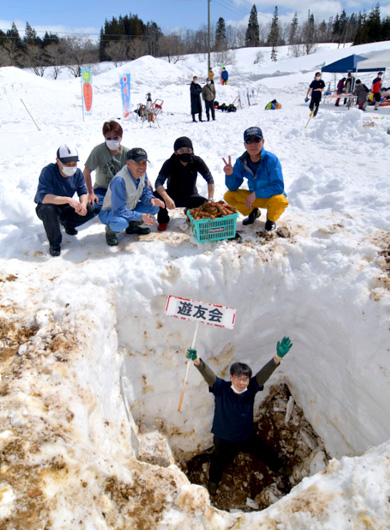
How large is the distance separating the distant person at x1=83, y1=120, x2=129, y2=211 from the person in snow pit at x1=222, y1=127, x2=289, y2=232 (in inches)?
55.3

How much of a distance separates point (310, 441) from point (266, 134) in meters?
7.77

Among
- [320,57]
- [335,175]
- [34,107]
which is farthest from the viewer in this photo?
[320,57]

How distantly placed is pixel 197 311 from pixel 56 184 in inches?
85.6

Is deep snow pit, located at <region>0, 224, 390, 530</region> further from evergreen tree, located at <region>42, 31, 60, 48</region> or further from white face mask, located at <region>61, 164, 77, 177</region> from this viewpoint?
evergreen tree, located at <region>42, 31, 60, 48</region>

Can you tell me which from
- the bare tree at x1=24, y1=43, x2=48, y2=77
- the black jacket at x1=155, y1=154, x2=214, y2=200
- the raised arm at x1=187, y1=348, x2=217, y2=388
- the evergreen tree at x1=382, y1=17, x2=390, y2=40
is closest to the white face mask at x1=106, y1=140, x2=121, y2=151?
the black jacket at x1=155, y1=154, x2=214, y2=200

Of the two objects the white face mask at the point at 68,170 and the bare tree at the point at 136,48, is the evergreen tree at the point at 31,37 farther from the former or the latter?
the white face mask at the point at 68,170

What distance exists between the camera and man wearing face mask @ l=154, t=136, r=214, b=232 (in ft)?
13.6

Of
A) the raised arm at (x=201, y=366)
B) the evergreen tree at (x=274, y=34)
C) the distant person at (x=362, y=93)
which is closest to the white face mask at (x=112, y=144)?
the raised arm at (x=201, y=366)

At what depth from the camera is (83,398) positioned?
259cm

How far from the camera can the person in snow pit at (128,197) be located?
143 inches

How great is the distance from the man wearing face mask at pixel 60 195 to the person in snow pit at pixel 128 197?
0.33 metres

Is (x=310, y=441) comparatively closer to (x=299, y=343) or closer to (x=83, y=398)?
(x=299, y=343)

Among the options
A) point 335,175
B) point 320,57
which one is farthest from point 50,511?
point 320,57

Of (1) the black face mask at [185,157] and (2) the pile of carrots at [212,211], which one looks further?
(1) the black face mask at [185,157]
